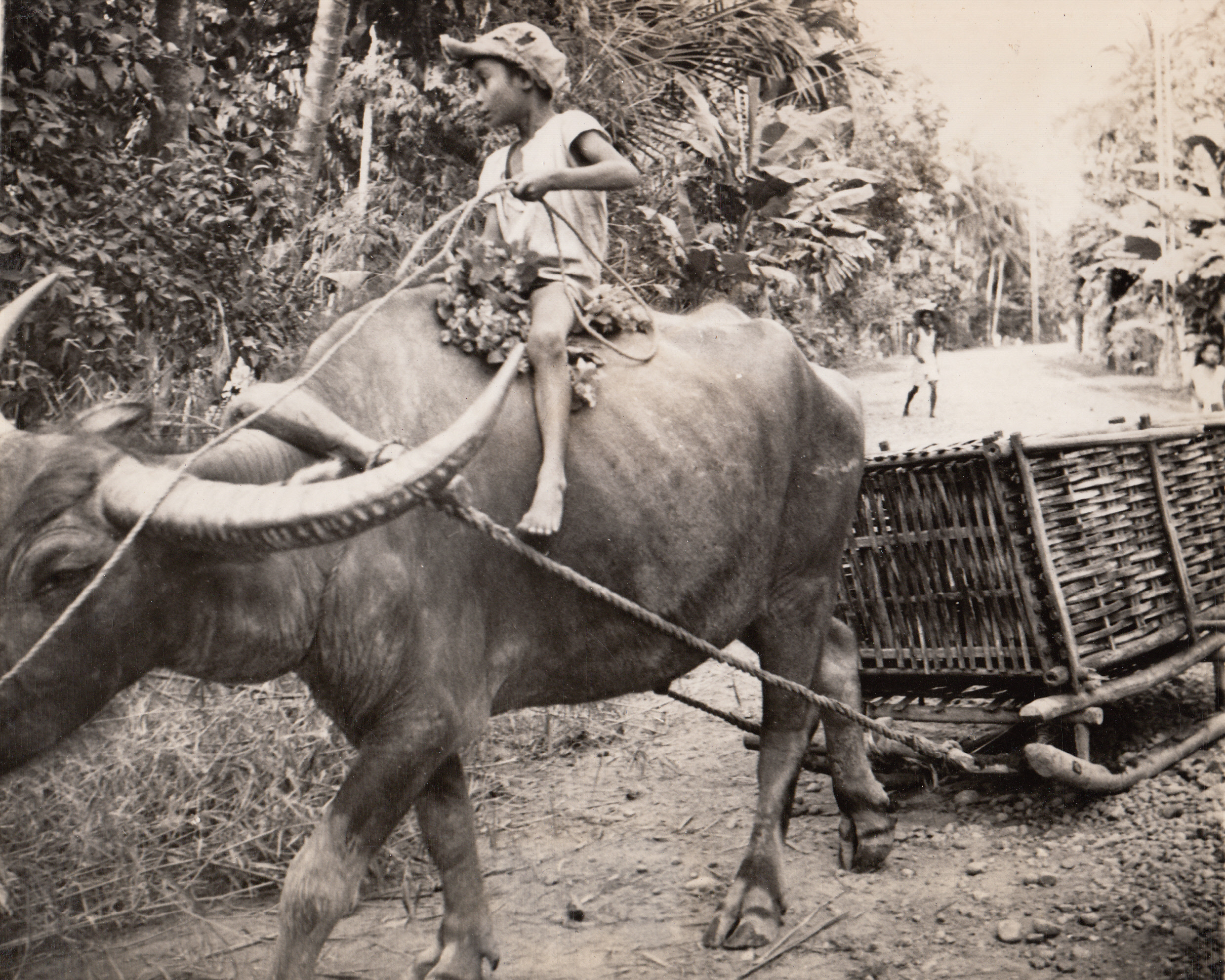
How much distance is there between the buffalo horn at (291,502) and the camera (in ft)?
6.93

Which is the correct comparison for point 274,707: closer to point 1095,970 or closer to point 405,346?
point 405,346

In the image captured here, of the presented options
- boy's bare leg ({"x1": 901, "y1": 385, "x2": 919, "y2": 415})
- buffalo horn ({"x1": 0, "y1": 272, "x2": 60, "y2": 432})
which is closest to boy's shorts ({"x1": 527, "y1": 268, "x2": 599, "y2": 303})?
buffalo horn ({"x1": 0, "y1": 272, "x2": 60, "y2": 432})

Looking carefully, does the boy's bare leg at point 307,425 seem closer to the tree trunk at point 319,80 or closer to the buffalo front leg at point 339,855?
the buffalo front leg at point 339,855

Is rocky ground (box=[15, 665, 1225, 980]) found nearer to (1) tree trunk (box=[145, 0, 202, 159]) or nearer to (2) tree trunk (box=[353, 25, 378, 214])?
(1) tree trunk (box=[145, 0, 202, 159])

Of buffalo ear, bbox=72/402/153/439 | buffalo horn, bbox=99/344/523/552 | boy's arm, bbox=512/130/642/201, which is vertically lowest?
buffalo horn, bbox=99/344/523/552

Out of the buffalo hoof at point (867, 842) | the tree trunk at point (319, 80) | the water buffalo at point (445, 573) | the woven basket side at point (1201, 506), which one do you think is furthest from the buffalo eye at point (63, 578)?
the tree trunk at point (319, 80)

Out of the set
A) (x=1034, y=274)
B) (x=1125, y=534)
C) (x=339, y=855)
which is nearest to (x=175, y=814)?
(x=339, y=855)

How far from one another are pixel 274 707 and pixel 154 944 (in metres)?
1.01

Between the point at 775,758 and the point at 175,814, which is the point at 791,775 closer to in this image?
the point at 775,758

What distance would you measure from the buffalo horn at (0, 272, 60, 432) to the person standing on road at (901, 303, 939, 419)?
1225cm

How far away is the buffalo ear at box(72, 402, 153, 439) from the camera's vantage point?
239 cm

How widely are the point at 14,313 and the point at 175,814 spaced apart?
2.06 m

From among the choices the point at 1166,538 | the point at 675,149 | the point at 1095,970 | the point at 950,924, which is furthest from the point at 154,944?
the point at 675,149

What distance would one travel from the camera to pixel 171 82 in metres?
5.16
